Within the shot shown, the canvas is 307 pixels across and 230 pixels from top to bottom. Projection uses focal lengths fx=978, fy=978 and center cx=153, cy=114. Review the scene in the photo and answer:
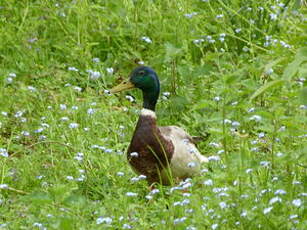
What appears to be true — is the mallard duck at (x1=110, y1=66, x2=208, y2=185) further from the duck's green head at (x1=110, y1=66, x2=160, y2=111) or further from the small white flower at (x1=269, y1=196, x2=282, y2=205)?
the small white flower at (x1=269, y1=196, x2=282, y2=205)

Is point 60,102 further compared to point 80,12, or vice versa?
point 80,12

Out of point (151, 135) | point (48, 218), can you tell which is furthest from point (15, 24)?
point (48, 218)

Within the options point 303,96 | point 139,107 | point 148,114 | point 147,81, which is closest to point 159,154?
point 148,114

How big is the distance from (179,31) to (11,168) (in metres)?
1.98

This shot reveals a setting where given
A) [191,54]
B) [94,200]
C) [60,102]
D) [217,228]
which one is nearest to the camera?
[217,228]

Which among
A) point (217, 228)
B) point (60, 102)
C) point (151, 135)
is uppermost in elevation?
point (217, 228)

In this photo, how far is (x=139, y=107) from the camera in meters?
6.85

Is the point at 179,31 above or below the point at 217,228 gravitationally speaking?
below

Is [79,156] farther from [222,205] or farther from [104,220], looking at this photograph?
[222,205]

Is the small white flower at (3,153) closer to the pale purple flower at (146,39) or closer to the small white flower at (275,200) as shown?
the pale purple flower at (146,39)

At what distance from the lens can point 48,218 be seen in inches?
177

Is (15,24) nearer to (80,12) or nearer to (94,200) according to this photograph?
(80,12)

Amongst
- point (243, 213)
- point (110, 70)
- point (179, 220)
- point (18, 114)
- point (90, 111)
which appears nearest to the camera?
point (243, 213)

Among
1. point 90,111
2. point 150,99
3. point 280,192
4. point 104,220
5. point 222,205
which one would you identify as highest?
point 280,192
